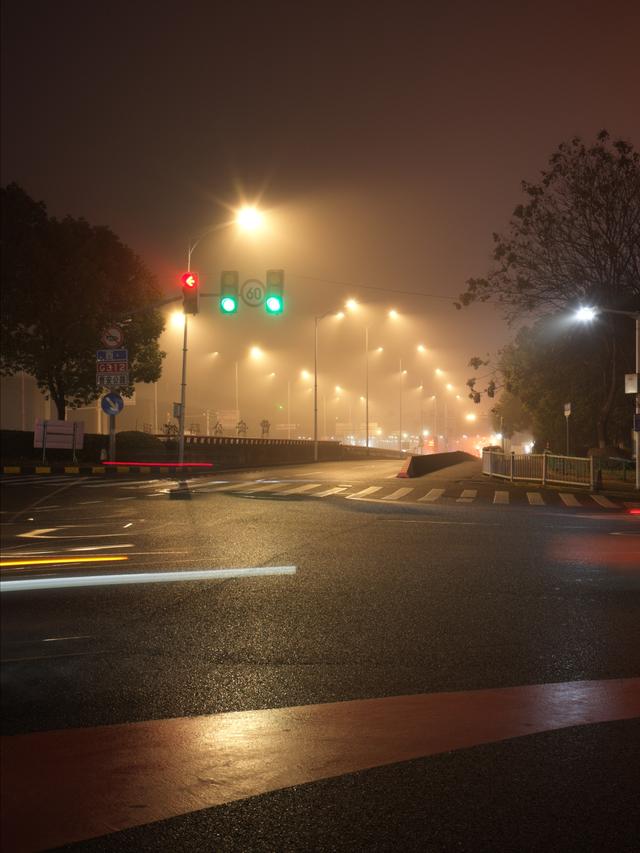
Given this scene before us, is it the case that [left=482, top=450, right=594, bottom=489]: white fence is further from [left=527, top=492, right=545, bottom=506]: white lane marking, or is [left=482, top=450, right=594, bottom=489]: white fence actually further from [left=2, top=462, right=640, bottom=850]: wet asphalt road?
[left=2, top=462, right=640, bottom=850]: wet asphalt road

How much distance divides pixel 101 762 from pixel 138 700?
99cm

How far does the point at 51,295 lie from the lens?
4084cm

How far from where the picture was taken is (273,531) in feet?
48.0

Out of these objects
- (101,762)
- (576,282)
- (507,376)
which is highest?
(576,282)

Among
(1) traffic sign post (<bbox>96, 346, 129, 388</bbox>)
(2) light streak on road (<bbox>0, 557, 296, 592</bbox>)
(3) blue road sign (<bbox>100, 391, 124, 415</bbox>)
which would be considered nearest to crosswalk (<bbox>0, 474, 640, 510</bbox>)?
(3) blue road sign (<bbox>100, 391, 124, 415</bbox>)

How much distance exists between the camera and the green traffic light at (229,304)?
24.0 metres

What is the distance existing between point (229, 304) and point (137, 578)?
1531 centimetres

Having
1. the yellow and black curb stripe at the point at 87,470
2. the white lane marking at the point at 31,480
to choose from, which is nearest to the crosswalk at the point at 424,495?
the white lane marking at the point at 31,480

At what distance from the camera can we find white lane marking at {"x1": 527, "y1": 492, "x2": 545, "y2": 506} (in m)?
23.1

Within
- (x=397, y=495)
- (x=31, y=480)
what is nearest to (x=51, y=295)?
(x=31, y=480)

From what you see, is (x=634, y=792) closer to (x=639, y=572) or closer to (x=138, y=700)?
(x=138, y=700)

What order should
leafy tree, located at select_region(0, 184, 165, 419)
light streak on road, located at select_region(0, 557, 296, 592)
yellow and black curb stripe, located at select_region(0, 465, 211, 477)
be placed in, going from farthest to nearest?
leafy tree, located at select_region(0, 184, 165, 419) < yellow and black curb stripe, located at select_region(0, 465, 211, 477) < light streak on road, located at select_region(0, 557, 296, 592)

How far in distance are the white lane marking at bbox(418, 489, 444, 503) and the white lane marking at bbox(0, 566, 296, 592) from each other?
43.4 feet

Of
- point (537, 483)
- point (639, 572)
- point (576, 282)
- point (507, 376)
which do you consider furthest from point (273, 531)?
point (507, 376)
